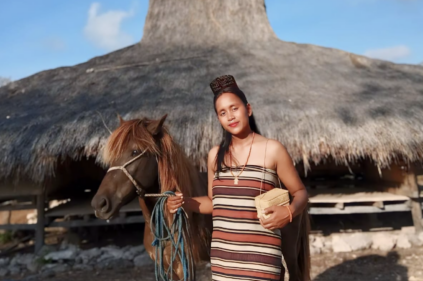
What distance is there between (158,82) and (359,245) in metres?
4.54

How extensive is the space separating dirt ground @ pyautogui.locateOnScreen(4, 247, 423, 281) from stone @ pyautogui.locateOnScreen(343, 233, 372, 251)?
115 mm

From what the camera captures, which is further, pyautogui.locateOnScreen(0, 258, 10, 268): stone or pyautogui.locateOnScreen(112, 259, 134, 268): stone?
pyautogui.locateOnScreen(0, 258, 10, 268): stone

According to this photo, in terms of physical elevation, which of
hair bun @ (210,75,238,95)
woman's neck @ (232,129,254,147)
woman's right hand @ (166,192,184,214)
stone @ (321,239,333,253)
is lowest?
stone @ (321,239,333,253)

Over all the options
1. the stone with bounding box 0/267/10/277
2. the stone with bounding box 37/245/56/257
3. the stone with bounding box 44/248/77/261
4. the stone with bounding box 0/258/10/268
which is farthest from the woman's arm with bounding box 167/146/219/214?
the stone with bounding box 0/258/10/268

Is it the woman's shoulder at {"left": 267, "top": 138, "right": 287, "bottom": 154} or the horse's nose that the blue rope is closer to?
the horse's nose

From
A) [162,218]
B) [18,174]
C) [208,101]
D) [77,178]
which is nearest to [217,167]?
[162,218]

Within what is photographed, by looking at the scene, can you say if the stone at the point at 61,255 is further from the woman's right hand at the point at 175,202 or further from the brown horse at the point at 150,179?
the woman's right hand at the point at 175,202

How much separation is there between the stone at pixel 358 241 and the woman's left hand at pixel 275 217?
4387mm

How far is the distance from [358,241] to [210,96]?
11.2 ft

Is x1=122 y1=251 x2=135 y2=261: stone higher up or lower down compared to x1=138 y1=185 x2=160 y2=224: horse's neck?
lower down

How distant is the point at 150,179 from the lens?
1964 millimetres

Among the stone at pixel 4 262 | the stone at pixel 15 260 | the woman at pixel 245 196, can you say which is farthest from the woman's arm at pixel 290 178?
the stone at pixel 4 262

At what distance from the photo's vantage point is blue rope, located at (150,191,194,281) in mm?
1794

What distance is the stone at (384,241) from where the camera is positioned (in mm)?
5008
